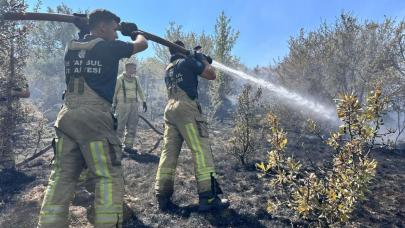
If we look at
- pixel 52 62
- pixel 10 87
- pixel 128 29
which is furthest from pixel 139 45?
pixel 52 62

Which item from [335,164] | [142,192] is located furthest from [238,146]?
[335,164]

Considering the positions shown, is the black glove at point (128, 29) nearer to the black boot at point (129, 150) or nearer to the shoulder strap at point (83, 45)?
the shoulder strap at point (83, 45)

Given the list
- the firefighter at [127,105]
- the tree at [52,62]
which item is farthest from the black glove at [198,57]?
the tree at [52,62]

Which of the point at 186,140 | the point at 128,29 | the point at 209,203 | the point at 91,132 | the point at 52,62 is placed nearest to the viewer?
the point at 91,132

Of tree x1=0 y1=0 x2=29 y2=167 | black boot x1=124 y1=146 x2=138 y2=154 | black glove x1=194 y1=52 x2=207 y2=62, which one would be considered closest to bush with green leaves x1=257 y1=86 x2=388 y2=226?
black glove x1=194 y1=52 x2=207 y2=62

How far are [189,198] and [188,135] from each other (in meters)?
1.04

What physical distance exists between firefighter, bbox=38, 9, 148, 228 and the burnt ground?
113 centimetres

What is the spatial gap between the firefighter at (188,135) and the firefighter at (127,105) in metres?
3.56

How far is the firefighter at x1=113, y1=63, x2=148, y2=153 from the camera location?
27.3ft

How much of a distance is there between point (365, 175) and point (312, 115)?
988 cm

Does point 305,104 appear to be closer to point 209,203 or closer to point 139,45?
point 209,203

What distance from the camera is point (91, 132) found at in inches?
129

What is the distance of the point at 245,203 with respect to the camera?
15.5 feet

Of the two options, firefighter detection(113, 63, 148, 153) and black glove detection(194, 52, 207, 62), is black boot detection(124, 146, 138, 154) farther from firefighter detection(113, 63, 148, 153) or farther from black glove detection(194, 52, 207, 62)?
black glove detection(194, 52, 207, 62)
